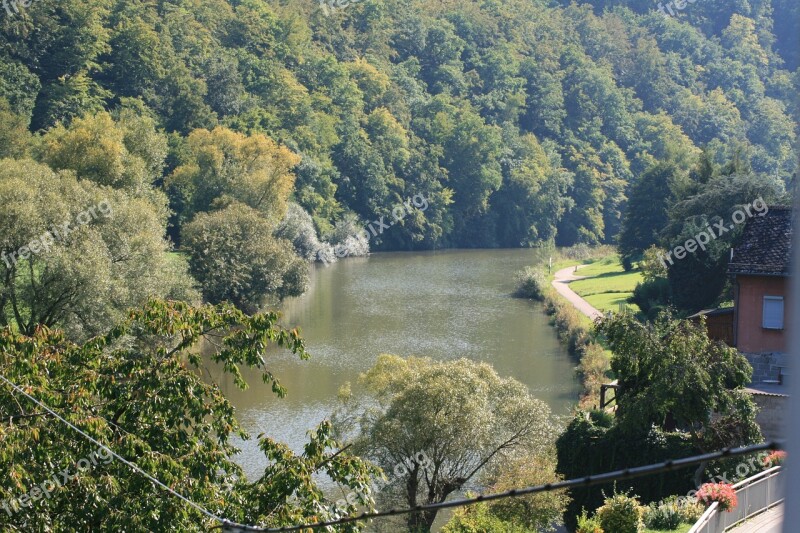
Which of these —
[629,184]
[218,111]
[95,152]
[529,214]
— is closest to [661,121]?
[629,184]

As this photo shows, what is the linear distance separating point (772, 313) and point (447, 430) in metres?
8.42

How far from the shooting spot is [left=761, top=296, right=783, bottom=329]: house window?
Result: 22.9 metres

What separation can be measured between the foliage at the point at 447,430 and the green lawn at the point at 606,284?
20.0m

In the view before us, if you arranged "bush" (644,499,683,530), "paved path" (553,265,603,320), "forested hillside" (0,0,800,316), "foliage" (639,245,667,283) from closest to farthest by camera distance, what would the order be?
1. "bush" (644,499,683,530)
2. "foliage" (639,245,667,283)
3. "paved path" (553,265,603,320)
4. "forested hillside" (0,0,800,316)

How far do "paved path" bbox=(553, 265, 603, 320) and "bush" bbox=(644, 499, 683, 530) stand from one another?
64.1 feet

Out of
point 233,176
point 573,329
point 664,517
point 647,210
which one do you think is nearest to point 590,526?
point 664,517

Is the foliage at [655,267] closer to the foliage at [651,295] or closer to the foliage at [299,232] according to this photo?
the foliage at [651,295]

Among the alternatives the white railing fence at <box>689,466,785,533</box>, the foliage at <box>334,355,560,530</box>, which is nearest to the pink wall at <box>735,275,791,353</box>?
the foliage at <box>334,355,560,530</box>

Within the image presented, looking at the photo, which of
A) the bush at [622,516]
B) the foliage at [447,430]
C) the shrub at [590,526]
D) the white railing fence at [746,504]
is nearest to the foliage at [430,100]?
the foliage at [447,430]

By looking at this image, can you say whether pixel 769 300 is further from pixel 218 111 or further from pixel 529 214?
pixel 529 214

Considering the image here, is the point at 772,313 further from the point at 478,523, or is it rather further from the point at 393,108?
the point at 393,108

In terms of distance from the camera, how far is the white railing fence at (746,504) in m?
13.3

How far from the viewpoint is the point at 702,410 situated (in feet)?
60.6

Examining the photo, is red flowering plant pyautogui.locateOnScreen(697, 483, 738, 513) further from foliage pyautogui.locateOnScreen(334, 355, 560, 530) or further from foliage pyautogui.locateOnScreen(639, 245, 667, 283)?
foliage pyautogui.locateOnScreen(639, 245, 667, 283)
